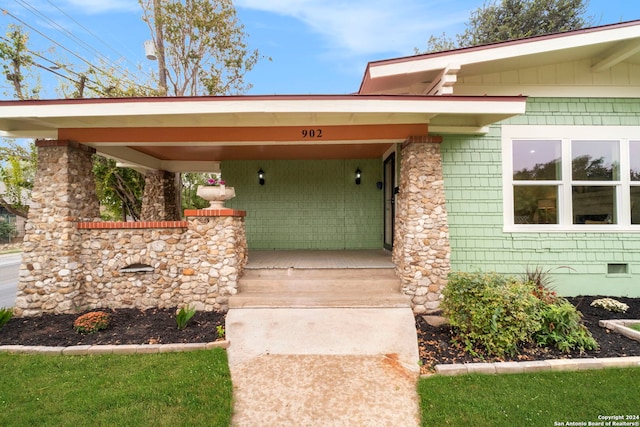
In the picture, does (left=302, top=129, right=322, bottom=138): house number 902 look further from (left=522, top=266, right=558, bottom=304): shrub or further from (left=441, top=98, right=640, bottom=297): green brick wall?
(left=522, top=266, right=558, bottom=304): shrub

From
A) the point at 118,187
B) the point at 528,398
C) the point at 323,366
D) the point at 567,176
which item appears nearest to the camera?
the point at 528,398

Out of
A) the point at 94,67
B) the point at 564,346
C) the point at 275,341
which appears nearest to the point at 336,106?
the point at 275,341

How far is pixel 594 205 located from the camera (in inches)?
198

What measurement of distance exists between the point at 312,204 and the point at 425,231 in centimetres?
331

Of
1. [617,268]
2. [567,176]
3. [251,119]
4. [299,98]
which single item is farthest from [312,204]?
[617,268]

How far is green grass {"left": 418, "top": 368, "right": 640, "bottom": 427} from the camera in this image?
2273mm

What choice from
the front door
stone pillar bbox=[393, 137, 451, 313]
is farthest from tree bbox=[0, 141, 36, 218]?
stone pillar bbox=[393, 137, 451, 313]

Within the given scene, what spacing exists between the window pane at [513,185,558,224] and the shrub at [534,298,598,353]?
6.61ft

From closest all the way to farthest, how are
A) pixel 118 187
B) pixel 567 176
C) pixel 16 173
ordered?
pixel 567 176, pixel 16 173, pixel 118 187

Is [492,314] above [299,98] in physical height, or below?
below

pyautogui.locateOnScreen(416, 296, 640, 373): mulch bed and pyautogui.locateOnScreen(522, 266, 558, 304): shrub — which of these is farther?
pyautogui.locateOnScreen(522, 266, 558, 304): shrub

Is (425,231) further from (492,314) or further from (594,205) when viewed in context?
(594,205)

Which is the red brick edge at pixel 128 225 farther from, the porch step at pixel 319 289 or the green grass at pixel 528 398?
the green grass at pixel 528 398

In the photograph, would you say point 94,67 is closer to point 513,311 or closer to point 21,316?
point 21,316
